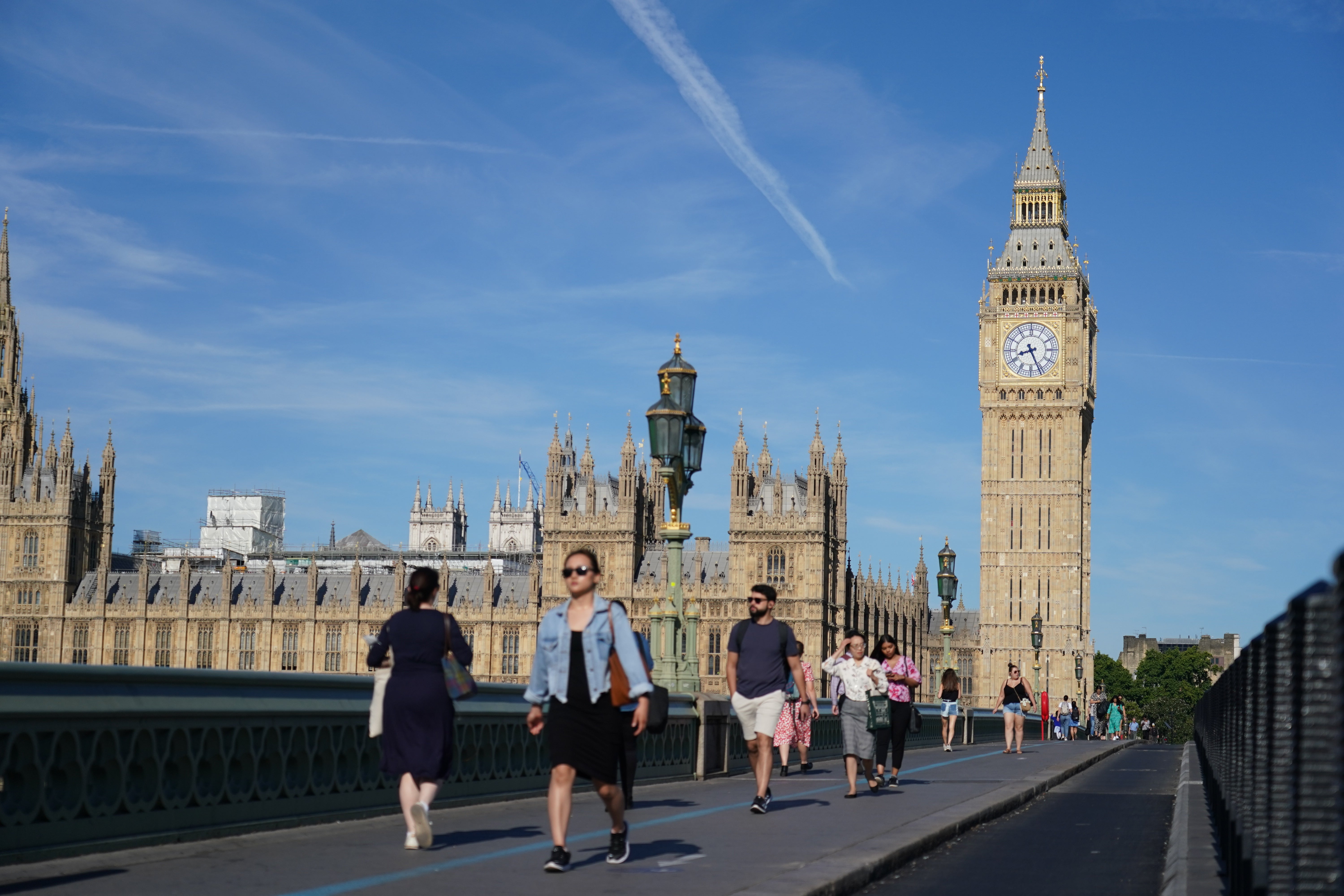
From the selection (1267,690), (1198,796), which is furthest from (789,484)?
(1267,690)

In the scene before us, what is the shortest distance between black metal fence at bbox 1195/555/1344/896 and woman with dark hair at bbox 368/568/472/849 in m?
4.61

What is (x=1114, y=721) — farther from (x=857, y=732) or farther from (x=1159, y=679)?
(x=1159, y=679)

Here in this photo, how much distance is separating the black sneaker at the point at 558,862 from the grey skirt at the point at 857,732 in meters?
7.11

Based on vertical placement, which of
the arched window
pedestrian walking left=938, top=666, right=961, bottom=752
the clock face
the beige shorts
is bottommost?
pedestrian walking left=938, top=666, right=961, bottom=752

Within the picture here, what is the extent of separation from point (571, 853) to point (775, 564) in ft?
231

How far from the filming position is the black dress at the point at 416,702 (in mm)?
10195

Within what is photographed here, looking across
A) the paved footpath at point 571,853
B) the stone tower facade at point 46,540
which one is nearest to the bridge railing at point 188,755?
the paved footpath at point 571,853

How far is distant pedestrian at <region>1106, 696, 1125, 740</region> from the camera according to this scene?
61031 mm

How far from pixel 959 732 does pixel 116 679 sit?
35310 mm

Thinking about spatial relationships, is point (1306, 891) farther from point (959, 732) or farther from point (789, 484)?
point (789, 484)

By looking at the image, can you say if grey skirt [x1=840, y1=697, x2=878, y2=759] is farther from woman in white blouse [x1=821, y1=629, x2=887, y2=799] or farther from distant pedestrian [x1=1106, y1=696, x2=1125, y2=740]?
distant pedestrian [x1=1106, y1=696, x2=1125, y2=740]

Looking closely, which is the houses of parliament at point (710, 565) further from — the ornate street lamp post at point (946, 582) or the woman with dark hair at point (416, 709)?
the woman with dark hair at point (416, 709)

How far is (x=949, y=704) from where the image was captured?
32156 millimetres

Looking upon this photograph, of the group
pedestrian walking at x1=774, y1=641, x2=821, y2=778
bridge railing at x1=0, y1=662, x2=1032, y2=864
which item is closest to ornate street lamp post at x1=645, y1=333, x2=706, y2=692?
pedestrian walking at x1=774, y1=641, x2=821, y2=778
